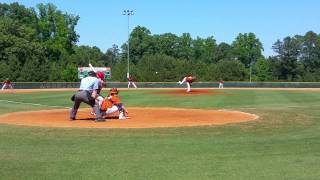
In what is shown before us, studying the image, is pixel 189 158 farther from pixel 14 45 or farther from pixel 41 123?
pixel 14 45

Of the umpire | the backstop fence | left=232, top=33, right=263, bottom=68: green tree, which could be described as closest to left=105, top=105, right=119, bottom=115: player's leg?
the umpire

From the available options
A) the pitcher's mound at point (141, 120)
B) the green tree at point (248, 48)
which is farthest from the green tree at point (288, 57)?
the pitcher's mound at point (141, 120)

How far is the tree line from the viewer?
8300 cm

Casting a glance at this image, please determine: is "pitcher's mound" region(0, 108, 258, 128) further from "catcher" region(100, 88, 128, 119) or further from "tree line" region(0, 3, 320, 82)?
"tree line" region(0, 3, 320, 82)

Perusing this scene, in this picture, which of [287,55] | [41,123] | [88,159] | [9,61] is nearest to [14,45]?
[9,61]

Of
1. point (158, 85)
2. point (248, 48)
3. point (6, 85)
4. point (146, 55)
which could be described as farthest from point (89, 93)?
point (248, 48)

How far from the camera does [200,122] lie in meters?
14.8

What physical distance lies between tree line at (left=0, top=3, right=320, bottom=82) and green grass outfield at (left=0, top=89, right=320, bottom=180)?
6326 cm

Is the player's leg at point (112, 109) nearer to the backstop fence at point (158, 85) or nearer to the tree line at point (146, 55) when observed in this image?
the backstop fence at point (158, 85)

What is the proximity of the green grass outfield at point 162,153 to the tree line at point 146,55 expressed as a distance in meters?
63.3

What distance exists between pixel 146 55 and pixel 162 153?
3860 inches

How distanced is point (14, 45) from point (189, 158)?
266ft

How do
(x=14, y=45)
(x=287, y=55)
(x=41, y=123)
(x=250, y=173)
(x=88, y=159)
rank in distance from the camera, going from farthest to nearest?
(x=287, y=55), (x=14, y=45), (x=41, y=123), (x=88, y=159), (x=250, y=173)

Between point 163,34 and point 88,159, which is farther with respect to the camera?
point 163,34
